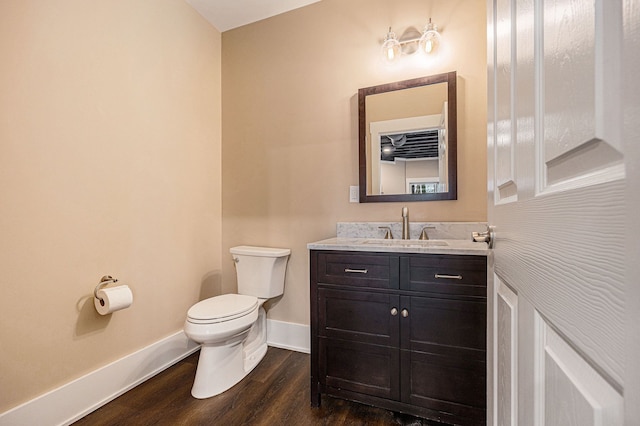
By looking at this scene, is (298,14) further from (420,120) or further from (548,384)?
(548,384)

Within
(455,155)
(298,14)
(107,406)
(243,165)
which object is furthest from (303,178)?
(107,406)

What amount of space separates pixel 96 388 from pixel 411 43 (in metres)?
2.77

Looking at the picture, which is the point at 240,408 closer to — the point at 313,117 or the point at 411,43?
the point at 313,117

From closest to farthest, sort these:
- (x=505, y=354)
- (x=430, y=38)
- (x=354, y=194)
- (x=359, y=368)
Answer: (x=505, y=354) → (x=359, y=368) → (x=430, y=38) → (x=354, y=194)

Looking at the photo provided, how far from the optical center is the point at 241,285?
2141mm

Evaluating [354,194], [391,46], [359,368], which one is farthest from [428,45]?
[359,368]

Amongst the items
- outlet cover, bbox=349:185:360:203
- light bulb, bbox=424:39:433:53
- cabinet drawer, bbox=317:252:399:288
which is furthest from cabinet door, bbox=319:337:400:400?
light bulb, bbox=424:39:433:53

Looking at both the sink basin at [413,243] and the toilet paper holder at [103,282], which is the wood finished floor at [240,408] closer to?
the toilet paper holder at [103,282]

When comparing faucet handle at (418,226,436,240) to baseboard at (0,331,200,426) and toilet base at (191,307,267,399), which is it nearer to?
toilet base at (191,307,267,399)

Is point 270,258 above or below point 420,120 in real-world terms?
below

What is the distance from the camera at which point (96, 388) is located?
153 centimetres

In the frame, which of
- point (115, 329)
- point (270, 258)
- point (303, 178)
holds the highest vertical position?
point (303, 178)

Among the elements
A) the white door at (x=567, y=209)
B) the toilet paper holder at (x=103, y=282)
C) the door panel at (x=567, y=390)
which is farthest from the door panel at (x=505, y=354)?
the toilet paper holder at (x=103, y=282)

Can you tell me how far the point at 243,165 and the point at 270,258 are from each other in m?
0.84
